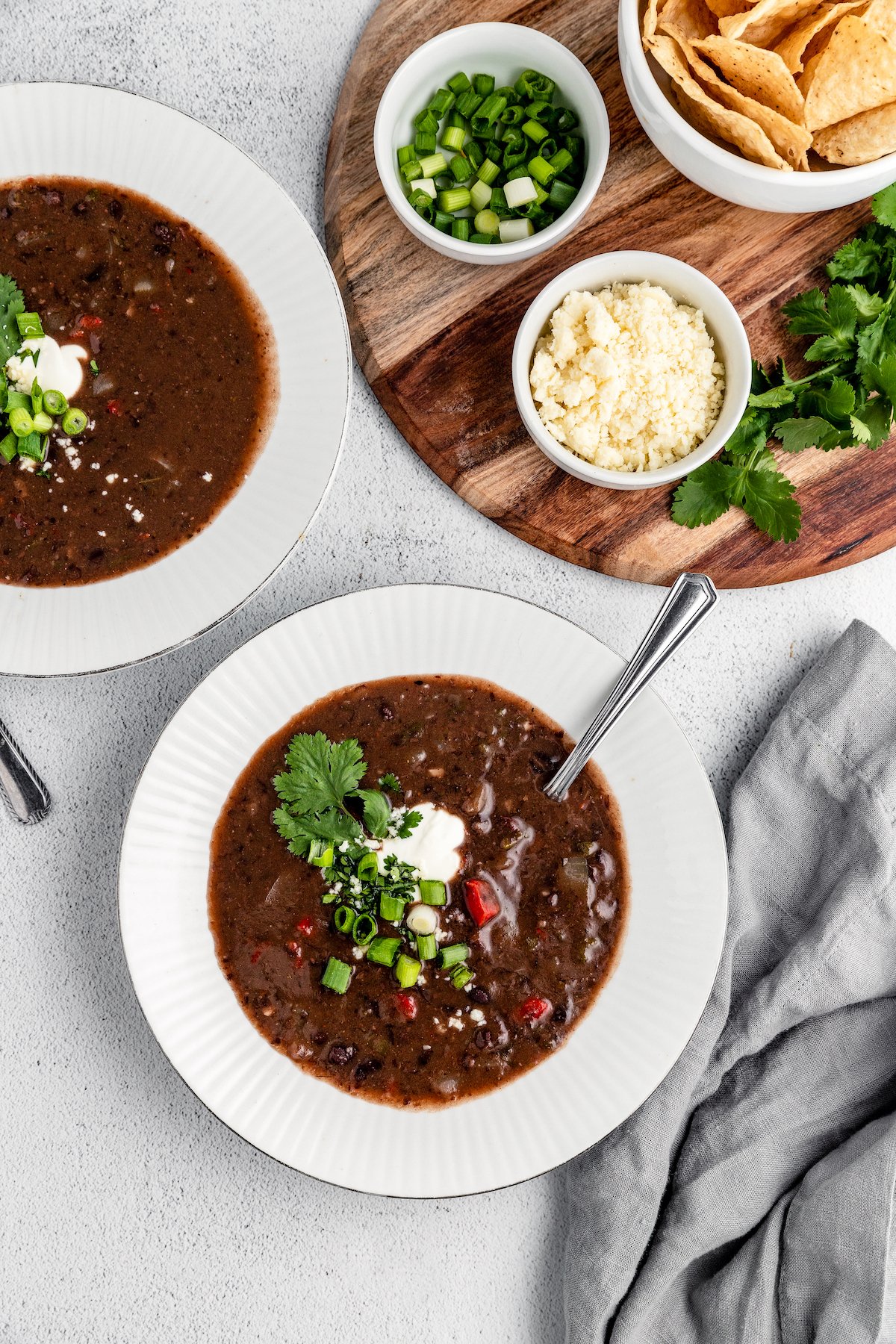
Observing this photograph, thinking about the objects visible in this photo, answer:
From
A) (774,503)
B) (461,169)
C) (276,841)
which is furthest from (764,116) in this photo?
(276,841)

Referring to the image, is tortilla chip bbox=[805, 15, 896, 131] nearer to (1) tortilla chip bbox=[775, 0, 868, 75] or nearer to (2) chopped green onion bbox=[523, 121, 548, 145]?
(1) tortilla chip bbox=[775, 0, 868, 75]

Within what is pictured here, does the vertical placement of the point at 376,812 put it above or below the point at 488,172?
below

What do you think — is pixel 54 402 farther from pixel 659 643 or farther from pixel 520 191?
pixel 659 643

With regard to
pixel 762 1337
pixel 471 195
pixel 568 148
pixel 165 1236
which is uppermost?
pixel 568 148

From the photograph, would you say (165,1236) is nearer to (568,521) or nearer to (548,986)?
(548,986)

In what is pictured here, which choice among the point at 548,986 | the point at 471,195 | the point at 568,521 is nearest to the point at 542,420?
the point at 568,521
